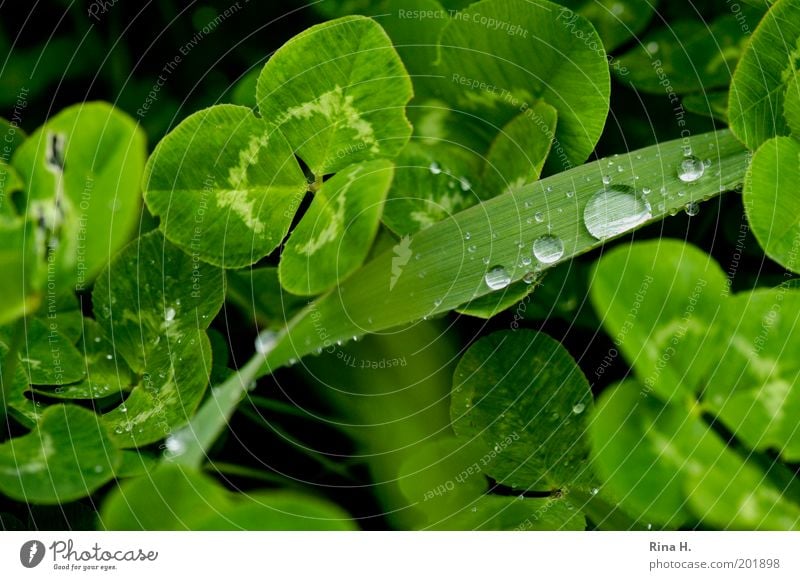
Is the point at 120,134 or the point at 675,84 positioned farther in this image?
the point at 675,84

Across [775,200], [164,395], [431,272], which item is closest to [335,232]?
[431,272]

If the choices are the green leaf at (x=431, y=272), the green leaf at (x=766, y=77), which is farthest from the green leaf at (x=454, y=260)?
the green leaf at (x=766, y=77)

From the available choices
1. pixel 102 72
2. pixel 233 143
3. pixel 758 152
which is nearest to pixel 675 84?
pixel 758 152

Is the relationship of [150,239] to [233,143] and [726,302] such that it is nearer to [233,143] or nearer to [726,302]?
[233,143]

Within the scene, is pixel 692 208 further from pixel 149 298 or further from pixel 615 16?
pixel 149 298
